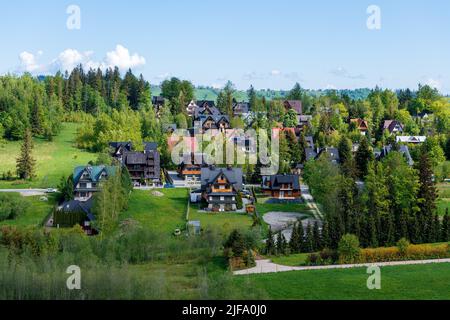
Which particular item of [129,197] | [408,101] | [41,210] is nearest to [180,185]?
[129,197]

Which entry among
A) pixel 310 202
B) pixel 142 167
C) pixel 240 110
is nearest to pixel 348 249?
pixel 310 202

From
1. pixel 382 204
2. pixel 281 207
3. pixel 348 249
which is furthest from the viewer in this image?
pixel 281 207

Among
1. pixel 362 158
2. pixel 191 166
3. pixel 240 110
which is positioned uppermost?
pixel 240 110

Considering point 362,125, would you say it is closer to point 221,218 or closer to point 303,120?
point 303,120

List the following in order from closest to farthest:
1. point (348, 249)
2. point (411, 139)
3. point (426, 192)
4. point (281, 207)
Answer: point (348, 249) < point (426, 192) < point (281, 207) < point (411, 139)

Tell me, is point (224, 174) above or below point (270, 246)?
above

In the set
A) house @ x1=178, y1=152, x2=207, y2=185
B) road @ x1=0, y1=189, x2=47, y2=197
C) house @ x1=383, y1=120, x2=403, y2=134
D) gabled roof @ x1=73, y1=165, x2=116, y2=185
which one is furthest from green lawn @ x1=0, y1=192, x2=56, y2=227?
house @ x1=383, y1=120, x2=403, y2=134

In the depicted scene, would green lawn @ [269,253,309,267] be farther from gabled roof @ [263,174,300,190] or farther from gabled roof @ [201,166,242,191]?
gabled roof @ [263,174,300,190]

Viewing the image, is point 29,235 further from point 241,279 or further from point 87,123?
point 87,123
